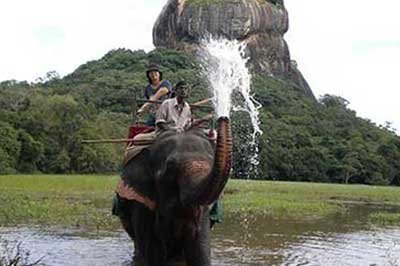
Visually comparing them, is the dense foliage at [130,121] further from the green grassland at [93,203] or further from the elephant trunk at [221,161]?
the elephant trunk at [221,161]

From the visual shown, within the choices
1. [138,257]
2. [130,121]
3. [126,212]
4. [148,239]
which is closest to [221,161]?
[148,239]

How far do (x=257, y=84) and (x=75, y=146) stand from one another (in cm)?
3503

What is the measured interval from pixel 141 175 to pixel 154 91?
235 cm

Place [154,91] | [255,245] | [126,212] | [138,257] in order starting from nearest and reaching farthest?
[126,212], [154,91], [138,257], [255,245]

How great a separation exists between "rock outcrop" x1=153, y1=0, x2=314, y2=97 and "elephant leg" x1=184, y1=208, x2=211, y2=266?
8576cm

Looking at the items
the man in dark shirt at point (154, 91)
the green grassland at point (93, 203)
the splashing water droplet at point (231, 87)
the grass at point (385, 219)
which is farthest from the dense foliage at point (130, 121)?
the man in dark shirt at point (154, 91)

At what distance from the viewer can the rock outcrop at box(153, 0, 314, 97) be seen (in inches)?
3755

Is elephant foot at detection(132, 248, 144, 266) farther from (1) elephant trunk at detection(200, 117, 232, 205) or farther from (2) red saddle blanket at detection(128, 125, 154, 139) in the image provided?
(1) elephant trunk at detection(200, 117, 232, 205)

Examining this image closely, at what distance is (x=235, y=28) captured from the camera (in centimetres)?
9594

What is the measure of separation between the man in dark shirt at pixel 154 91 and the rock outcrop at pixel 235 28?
273ft

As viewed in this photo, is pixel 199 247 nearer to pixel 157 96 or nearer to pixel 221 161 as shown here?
pixel 221 161

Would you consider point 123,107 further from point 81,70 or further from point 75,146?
point 81,70

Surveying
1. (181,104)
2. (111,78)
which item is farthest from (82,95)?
(181,104)

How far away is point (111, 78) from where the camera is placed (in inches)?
2879
